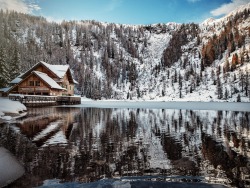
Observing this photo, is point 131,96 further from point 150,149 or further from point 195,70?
point 150,149

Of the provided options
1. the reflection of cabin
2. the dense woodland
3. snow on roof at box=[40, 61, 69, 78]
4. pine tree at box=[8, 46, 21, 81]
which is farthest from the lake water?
the dense woodland

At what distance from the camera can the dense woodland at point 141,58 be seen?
127438 millimetres

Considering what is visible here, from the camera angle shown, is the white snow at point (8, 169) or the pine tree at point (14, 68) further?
the pine tree at point (14, 68)

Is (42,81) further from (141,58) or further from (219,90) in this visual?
(141,58)

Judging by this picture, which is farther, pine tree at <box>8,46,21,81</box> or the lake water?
pine tree at <box>8,46,21,81</box>

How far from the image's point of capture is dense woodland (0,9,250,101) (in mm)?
127438

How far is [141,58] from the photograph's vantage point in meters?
196

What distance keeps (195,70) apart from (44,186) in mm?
147928

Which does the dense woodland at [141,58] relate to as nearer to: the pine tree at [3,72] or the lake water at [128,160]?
the pine tree at [3,72]

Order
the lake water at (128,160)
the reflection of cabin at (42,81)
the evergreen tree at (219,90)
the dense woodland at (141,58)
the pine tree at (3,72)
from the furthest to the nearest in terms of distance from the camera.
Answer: the dense woodland at (141,58) → the evergreen tree at (219,90) → the pine tree at (3,72) → the reflection of cabin at (42,81) → the lake water at (128,160)

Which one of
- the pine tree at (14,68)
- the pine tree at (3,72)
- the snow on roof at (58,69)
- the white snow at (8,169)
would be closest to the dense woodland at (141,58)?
the pine tree at (14,68)

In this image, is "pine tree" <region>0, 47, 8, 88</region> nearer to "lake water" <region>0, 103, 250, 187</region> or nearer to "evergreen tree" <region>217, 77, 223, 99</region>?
"lake water" <region>0, 103, 250, 187</region>

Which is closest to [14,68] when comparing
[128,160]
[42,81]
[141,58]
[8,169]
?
[42,81]

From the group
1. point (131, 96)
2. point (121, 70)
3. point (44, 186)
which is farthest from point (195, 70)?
point (44, 186)
